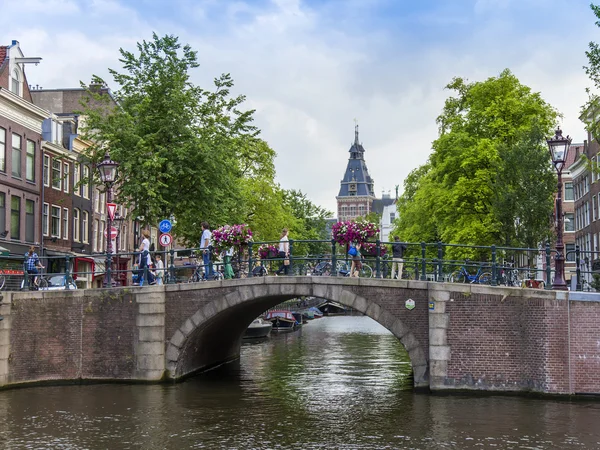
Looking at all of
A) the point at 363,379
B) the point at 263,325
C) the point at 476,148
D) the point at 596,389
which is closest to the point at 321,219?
the point at 263,325

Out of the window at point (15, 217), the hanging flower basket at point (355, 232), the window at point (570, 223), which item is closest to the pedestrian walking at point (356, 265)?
the hanging flower basket at point (355, 232)

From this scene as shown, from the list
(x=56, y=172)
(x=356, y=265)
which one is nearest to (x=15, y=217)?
(x=56, y=172)

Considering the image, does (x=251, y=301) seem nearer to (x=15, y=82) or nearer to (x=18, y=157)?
(x=18, y=157)

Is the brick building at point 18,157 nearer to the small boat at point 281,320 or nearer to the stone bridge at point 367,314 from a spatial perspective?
the stone bridge at point 367,314

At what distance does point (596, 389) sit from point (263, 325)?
26439mm

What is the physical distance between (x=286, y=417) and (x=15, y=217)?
73.9 ft

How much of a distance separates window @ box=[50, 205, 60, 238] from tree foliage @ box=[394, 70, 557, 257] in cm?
1757

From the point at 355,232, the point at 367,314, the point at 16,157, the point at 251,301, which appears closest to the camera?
the point at 367,314

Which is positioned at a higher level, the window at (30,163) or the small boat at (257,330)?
the window at (30,163)

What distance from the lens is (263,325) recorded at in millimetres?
44938

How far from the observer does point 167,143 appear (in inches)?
1273

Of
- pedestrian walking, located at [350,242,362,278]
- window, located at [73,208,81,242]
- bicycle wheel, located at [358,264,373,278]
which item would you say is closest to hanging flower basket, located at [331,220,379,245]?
pedestrian walking, located at [350,242,362,278]

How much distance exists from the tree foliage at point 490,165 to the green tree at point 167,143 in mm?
10569

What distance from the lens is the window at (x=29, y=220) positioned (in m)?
38.3
